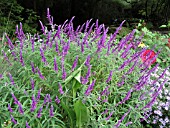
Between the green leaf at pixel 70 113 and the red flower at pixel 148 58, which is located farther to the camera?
the red flower at pixel 148 58

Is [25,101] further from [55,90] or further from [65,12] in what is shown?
[65,12]

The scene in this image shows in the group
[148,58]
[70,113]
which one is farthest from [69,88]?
[148,58]

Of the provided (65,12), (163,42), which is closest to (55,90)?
(163,42)

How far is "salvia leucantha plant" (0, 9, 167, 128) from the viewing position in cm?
208

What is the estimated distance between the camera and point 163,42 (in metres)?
5.11

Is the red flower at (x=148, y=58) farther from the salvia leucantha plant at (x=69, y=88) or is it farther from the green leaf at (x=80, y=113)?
the green leaf at (x=80, y=113)

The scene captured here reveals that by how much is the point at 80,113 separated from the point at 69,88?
0.72 ft

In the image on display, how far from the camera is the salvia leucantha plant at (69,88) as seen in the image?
6.84 feet

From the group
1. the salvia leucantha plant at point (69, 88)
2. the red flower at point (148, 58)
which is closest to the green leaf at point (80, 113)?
the salvia leucantha plant at point (69, 88)

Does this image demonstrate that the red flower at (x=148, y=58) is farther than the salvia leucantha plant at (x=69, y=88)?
Yes

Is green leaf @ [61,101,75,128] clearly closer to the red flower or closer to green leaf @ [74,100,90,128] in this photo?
green leaf @ [74,100,90,128]

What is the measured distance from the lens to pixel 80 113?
2109 millimetres

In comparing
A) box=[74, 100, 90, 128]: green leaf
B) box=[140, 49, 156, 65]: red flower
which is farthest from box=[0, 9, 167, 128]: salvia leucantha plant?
box=[140, 49, 156, 65]: red flower

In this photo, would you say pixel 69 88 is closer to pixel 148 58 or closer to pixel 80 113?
pixel 80 113
